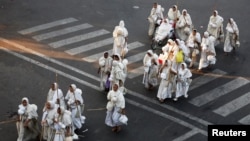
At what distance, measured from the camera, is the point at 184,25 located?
20953mm

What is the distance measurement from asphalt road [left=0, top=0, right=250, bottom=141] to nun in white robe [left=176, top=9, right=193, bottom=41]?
4.26ft

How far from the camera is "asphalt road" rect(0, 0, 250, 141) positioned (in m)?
16.5

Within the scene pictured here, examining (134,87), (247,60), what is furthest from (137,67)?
(247,60)

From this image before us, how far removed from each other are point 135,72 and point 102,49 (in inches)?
82.3

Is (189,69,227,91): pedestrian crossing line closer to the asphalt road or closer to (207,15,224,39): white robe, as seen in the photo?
the asphalt road

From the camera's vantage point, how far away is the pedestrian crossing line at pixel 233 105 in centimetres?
1722

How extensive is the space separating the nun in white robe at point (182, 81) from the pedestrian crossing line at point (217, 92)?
0.43 metres

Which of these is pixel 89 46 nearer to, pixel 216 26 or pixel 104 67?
pixel 104 67

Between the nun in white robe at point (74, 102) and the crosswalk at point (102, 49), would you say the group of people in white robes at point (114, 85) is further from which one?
the crosswalk at point (102, 49)

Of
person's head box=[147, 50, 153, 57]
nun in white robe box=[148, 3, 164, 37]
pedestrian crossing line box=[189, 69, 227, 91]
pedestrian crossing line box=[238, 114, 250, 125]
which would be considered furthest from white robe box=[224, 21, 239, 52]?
pedestrian crossing line box=[238, 114, 250, 125]

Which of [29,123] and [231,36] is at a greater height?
[231,36]

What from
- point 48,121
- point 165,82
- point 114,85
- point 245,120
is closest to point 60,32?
point 165,82

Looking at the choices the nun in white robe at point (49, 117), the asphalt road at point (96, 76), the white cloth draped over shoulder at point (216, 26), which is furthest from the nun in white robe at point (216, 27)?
the nun in white robe at point (49, 117)

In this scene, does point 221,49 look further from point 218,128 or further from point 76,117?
point 76,117
